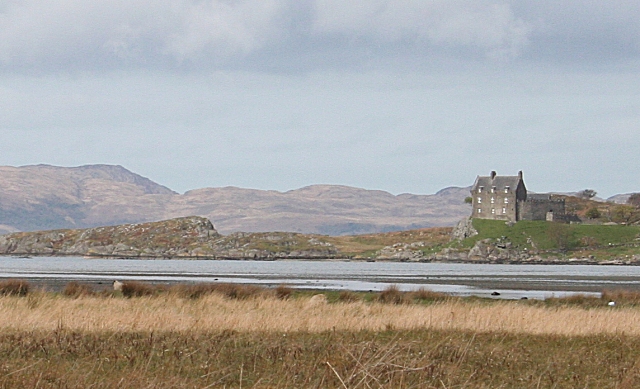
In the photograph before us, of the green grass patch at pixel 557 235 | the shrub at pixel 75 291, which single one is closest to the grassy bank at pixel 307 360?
the shrub at pixel 75 291

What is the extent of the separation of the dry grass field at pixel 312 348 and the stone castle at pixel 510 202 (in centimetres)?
16386

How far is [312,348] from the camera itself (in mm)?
19281

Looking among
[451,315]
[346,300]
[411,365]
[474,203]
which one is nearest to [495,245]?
[474,203]

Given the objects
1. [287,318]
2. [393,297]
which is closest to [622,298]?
[393,297]

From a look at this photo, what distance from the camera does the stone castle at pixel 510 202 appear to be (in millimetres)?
190250

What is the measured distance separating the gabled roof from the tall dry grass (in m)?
163

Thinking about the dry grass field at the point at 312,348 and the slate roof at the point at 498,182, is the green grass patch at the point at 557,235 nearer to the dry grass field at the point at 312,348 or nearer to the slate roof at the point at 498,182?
the slate roof at the point at 498,182

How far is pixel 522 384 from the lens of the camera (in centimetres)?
1620

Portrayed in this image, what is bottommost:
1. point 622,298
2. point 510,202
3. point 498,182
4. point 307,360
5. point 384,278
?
point 384,278

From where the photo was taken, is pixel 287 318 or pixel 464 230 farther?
pixel 464 230

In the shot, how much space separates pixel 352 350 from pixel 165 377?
4.30 m

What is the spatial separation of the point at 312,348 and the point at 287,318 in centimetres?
579

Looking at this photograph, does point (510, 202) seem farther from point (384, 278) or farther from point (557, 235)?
point (384, 278)

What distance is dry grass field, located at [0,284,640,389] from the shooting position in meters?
15.8
